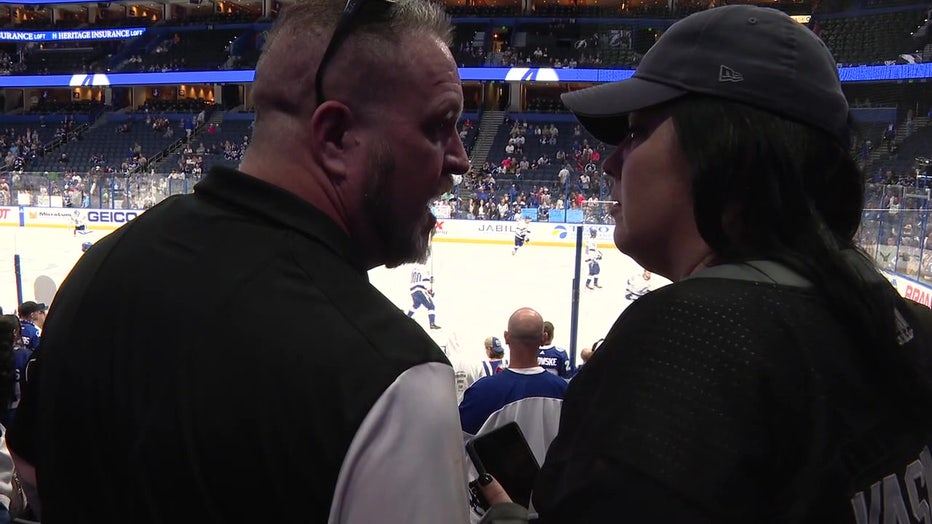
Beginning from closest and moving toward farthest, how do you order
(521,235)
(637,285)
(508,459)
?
1. (508,459)
2. (637,285)
3. (521,235)

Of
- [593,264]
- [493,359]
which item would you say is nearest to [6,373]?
[493,359]

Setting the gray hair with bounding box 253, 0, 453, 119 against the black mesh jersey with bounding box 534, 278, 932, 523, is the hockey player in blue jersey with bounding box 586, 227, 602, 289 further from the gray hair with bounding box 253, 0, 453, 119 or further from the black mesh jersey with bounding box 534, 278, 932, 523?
the black mesh jersey with bounding box 534, 278, 932, 523

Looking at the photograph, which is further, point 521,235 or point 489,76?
point 489,76

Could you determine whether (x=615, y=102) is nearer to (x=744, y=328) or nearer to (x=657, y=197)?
(x=657, y=197)

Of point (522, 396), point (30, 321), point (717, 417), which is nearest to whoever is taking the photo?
point (717, 417)

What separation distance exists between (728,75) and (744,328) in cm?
36

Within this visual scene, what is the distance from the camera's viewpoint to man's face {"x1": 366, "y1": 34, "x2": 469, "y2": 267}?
3.72 ft

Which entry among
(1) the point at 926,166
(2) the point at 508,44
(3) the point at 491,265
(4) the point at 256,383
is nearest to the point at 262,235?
(4) the point at 256,383

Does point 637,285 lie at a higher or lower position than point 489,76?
lower

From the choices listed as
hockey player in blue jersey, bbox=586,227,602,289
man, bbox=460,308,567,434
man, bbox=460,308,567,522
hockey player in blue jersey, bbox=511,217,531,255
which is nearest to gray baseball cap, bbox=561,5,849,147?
man, bbox=460,308,567,522

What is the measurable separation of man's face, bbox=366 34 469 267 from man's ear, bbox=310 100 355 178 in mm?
38

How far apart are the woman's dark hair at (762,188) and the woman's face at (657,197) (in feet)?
0.08

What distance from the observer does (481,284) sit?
46.7 ft

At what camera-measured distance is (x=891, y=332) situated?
0.95 meters
